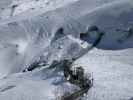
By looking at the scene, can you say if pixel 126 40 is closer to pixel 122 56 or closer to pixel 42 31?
pixel 122 56

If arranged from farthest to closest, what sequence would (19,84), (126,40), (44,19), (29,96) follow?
(44,19) → (126,40) → (19,84) → (29,96)

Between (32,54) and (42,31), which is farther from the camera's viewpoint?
(42,31)

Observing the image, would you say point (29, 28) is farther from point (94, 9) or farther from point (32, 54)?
point (94, 9)

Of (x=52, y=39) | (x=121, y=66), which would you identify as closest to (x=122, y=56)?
(x=121, y=66)

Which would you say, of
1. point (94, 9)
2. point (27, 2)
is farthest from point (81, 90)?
point (27, 2)

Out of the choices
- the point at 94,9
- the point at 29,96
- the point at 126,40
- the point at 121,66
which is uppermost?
the point at 94,9

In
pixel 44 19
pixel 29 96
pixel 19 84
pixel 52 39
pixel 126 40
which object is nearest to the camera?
pixel 29 96

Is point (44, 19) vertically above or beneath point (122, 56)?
above
